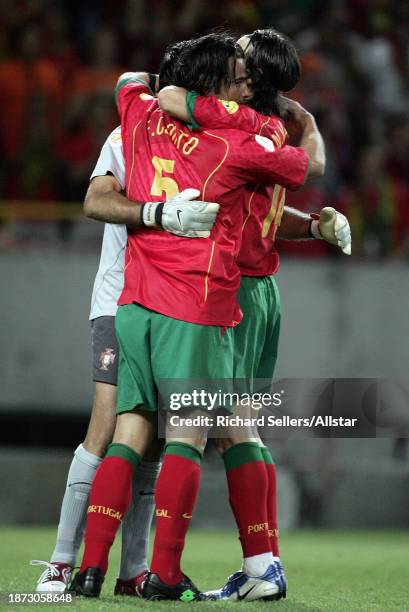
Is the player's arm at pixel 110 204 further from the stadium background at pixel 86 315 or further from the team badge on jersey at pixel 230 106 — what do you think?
the stadium background at pixel 86 315

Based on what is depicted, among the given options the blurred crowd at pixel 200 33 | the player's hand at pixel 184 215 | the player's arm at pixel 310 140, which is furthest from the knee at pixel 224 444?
the blurred crowd at pixel 200 33

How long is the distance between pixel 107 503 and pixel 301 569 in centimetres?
201

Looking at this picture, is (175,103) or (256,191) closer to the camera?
(175,103)

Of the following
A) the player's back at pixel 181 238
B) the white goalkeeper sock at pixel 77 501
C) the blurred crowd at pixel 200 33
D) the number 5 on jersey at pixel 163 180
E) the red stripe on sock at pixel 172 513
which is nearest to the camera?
the red stripe on sock at pixel 172 513

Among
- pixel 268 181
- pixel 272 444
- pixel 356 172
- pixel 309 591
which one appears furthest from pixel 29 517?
pixel 268 181

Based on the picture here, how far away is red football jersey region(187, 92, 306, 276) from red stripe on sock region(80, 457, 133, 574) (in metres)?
0.93

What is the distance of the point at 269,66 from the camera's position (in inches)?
169

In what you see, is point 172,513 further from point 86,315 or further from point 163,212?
point 86,315

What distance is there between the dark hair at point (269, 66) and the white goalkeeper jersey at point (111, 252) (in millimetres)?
542

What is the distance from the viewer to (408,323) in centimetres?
903

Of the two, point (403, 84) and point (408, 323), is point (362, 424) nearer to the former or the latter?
point (408, 323)

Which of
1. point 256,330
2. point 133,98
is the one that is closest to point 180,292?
point 256,330

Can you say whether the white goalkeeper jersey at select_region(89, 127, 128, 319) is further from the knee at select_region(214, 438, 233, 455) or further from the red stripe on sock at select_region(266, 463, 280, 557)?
the red stripe on sock at select_region(266, 463, 280, 557)

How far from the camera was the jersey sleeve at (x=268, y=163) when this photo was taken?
13.4 ft
